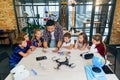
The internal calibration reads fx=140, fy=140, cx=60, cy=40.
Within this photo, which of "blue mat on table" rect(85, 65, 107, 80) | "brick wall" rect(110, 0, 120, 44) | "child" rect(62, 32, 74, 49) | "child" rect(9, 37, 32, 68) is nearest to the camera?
"blue mat on table" rect(85, 65, 107, 80)

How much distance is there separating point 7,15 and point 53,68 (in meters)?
3.33

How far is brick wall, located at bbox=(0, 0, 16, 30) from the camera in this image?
4383mm

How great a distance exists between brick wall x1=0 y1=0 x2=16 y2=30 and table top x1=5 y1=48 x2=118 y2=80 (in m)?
2.65

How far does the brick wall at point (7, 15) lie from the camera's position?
4.38m

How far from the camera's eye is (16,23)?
4602 mm

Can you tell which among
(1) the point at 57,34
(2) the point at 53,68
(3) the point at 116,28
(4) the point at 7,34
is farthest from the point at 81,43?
(4) the point at 7,34

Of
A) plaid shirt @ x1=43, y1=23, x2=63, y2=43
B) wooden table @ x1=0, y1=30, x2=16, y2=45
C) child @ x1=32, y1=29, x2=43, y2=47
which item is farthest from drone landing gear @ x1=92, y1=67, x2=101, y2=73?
wooden table @ x1=0, y1=30, x2=16, y2=45

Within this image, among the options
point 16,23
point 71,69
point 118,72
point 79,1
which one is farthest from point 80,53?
point 16,23

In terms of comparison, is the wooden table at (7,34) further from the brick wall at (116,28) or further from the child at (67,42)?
the brick wall at (116,28)

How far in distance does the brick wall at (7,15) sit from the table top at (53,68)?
104 inches

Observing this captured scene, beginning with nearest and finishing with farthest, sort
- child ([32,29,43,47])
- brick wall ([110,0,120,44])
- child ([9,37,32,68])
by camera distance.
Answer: child ([9,37,32,68])
child ([32,29,43,47])
brick wall ([110,0,120,44])

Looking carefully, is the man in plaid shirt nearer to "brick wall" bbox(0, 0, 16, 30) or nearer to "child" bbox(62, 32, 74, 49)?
"child" bbox(62, 32, 74, 49)

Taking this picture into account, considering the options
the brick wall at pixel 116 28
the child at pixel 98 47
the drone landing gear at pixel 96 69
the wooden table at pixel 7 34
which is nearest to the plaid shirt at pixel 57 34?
the child at pixel 98 47

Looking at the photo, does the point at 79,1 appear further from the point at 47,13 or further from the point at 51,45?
the point at 51,45
